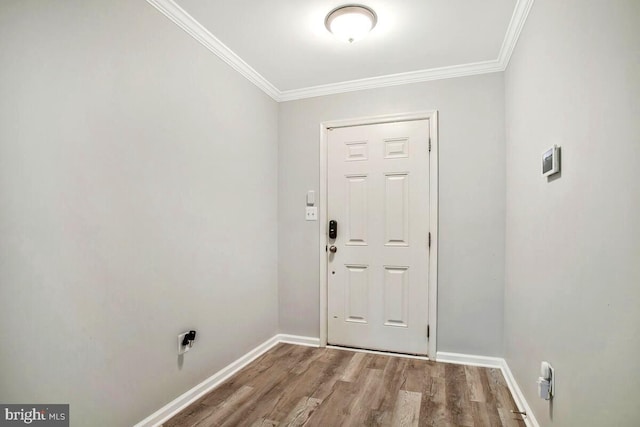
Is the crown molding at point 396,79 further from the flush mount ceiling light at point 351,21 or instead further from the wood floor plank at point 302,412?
the wood floor plank at point 302,412

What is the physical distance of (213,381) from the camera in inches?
86.7

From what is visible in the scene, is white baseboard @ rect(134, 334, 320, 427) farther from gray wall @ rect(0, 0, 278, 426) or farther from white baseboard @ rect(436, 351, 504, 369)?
white baseboard @ rect(436, 351, 504, 369)

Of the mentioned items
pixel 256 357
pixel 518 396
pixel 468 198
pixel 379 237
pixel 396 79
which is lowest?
pixel 256 357

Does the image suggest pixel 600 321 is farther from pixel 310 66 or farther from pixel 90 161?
pixel 310 66

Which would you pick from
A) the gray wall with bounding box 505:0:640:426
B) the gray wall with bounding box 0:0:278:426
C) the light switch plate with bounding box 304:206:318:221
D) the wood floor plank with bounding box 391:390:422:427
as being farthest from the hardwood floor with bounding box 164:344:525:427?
the light switch plate with bounding box 304:206:318:221

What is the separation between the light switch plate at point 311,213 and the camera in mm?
3004

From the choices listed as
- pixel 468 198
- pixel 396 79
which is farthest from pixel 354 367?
pixel 396 79

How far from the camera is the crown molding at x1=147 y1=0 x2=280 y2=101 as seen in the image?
184 centimetres

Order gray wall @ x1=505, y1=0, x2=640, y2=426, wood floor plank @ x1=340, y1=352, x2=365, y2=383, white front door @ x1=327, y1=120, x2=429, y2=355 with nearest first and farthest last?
gray wall @ x1=505, y1=0, x2=640, y2=426 → wood floor plank @ x1=340, y1=352, x2=365, y2=383 → white front door @ x1=327, y1=120, x2=429, y2=355

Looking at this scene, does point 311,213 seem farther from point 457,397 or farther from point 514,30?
point 514,30

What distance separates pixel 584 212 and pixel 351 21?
1588 millimetres

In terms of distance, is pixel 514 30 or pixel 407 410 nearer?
pixel 407 410

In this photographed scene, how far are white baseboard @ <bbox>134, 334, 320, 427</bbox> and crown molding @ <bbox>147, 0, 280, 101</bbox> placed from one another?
2.26 meters

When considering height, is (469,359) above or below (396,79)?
Answer: below
